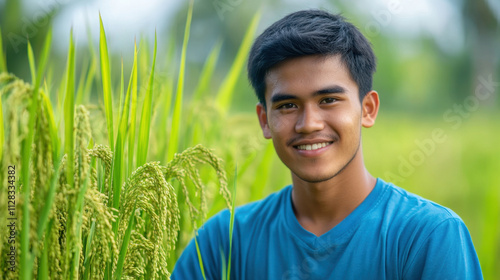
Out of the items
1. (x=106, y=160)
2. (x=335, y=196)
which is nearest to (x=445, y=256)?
(x=335, y=196)

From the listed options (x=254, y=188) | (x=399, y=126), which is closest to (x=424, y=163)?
(x=399, y=126)

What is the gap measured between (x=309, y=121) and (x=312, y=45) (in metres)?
0.24

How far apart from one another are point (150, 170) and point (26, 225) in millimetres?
288

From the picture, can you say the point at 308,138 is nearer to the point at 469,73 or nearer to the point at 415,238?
the point at 415,238

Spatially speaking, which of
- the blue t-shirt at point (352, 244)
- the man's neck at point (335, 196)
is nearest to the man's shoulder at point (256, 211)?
the blue t-shirt at point (352, 244)

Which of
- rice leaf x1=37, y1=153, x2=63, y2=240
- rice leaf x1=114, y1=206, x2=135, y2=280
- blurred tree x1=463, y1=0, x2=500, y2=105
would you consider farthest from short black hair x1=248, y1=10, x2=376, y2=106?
blurred tree x1=463, y1=0, x2=500, y2=105

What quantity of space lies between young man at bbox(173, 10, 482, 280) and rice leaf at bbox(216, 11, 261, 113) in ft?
1.65

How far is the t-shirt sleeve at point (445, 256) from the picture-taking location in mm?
1288

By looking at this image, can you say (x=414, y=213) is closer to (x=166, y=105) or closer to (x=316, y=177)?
(x=316, y=177)

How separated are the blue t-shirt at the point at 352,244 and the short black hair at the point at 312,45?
0.37m

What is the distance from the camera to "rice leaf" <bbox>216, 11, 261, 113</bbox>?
2195 millimetres

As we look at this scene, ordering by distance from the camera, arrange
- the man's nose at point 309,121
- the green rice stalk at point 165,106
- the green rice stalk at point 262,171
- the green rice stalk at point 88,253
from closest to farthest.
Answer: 1. the green rice stalk at point 88,253
2. the man's nose at point 309,121
3. the green rice stalk at point 165,106
4. the green rice stalk at point 262,171

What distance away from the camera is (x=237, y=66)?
225 centimetres

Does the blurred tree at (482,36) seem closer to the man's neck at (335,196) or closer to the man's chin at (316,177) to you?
the man's neck at (335,196)
